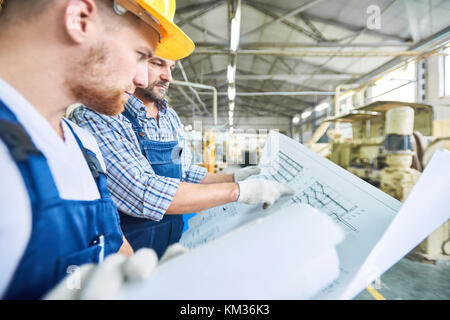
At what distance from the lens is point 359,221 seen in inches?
21.7

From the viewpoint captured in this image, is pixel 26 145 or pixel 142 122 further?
pixel 142 122

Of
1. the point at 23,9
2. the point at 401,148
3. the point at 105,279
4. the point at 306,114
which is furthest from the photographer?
the point at 306,114

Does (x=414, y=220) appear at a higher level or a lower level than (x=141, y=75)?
lower

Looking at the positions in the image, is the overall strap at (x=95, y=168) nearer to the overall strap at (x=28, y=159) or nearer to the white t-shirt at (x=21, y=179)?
the white t-shirt at (x=21, y=179)

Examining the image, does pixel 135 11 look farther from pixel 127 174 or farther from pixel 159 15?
pixel 127 174

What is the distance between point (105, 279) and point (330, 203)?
1.93 feet

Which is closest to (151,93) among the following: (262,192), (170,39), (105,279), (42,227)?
(170,39)

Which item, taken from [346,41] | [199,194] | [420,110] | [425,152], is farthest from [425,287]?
[346,41]

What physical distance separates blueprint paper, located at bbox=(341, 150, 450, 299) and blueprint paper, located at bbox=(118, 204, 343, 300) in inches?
3.7

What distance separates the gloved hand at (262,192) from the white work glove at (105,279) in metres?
0.54

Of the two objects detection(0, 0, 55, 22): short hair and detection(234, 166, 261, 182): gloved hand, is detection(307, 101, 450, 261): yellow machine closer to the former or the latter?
detection(234, 166, 261, 182): gloved hand

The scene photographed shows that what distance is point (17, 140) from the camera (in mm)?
398

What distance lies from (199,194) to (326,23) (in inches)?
214

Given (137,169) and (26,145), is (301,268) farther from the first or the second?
(137,169)
